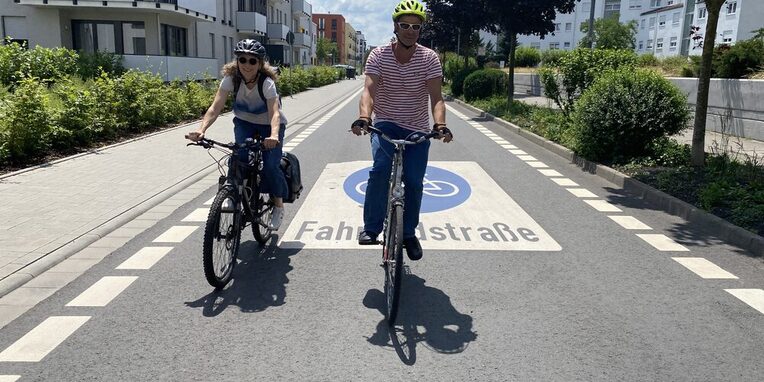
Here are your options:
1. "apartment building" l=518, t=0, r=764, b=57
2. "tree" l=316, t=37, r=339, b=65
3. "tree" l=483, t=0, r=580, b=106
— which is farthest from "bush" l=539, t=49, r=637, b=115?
"tree" l=316, t=37, r=339, b=65

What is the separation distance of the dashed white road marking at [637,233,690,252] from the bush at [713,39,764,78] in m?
11.7

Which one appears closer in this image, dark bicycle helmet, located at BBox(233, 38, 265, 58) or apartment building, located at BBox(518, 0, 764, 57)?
dark bicycle helmet, located at BBox(233, 38, 265, 58)

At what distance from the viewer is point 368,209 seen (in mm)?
4820

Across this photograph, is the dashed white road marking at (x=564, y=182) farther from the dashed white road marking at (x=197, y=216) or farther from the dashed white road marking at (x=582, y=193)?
the dashed white road marking at (x=197, y=216)

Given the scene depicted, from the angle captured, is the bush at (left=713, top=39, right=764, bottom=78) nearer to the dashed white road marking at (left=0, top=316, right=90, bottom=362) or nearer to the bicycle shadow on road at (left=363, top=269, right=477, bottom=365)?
the bicycle shadow on road at (left=363, top=269, right=477, bottom=365)

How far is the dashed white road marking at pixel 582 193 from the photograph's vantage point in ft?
27.7

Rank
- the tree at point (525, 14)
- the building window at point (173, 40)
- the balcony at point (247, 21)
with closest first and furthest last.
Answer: the tree at point (525, 14)
the building window at point (173, 40)
the balcony at point (247, 21)

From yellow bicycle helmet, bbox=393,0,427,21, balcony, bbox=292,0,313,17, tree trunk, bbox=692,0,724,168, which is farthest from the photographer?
balcony, bbox=292,0,313,17

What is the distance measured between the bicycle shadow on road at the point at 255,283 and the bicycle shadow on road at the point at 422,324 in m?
0.73

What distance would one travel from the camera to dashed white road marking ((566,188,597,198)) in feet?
27.7

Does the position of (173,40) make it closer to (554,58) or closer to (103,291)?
(554,58)

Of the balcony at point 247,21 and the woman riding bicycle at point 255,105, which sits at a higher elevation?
the balcony at point 247,21

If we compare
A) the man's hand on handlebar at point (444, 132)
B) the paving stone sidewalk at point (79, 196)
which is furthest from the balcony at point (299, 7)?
the man's hand on handlebar at point (444, 132)

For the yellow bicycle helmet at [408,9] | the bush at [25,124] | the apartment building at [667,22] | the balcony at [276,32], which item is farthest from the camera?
the apartment building at [667,22]
